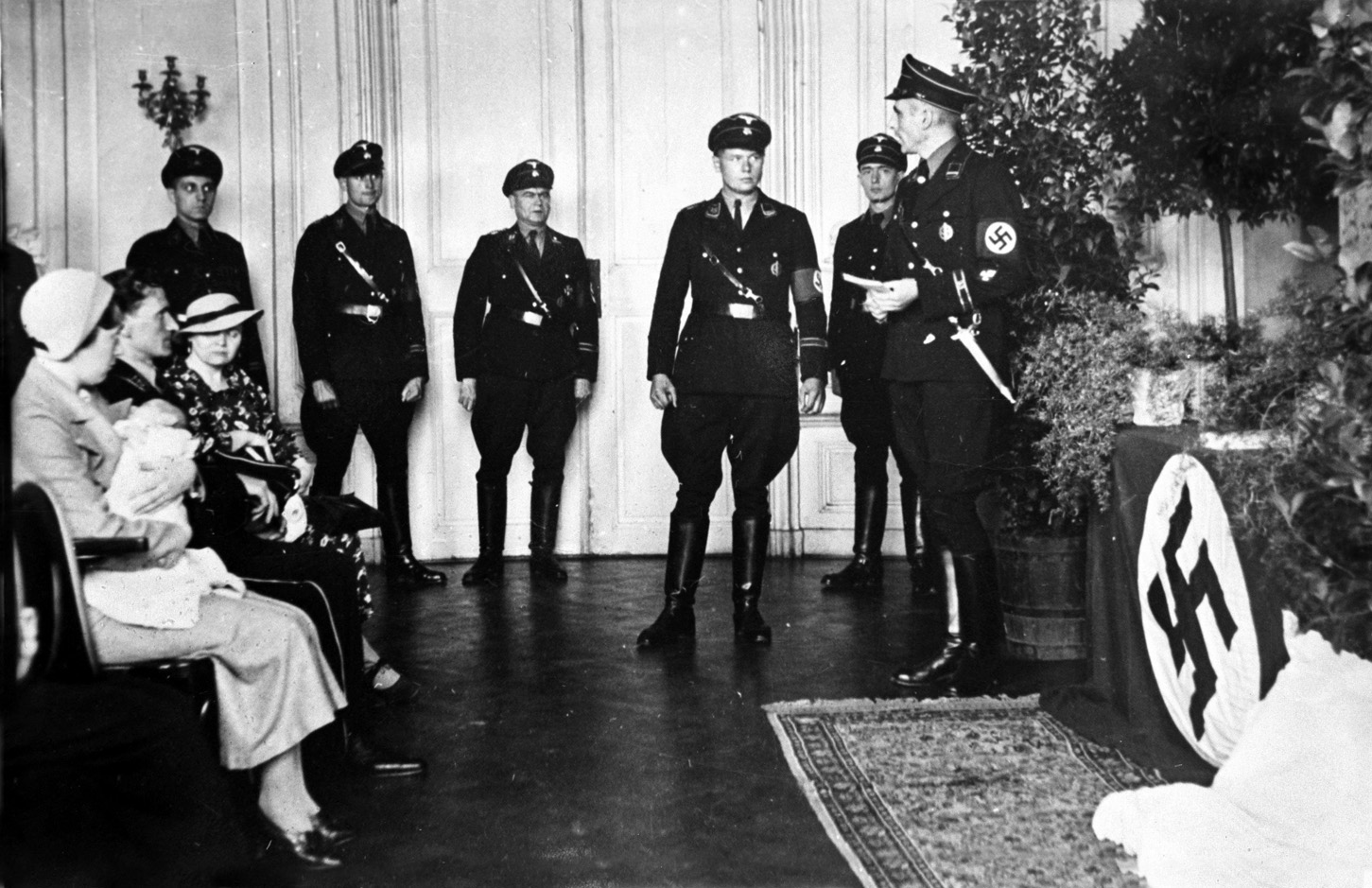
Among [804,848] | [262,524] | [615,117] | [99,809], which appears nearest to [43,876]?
[99,809]

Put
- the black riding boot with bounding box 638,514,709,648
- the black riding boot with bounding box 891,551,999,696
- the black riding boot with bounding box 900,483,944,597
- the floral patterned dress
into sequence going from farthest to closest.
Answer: the black riding boot with bounding box 900,483,944,597
the black riding boot with bounding box 638,514,709,648
the black riding boot with bounding box 891,551,999,696
the floral patterned dress

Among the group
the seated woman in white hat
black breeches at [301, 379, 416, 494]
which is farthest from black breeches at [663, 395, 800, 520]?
the seated woman in white hat

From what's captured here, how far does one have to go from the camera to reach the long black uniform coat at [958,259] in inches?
134

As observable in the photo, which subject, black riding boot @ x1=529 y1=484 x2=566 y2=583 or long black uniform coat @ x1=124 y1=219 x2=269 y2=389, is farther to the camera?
black riding boot @ x1=529 y1=484 x2=566 y2=583

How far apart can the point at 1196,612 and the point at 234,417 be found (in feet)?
7.36

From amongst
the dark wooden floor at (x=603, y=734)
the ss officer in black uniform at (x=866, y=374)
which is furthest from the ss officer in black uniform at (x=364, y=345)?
the ss officer in black uniform at (x=866, y=374)

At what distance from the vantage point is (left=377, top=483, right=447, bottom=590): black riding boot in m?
4.92

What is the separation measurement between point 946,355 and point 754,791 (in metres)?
1.45

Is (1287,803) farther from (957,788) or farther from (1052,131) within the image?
(1052,131)

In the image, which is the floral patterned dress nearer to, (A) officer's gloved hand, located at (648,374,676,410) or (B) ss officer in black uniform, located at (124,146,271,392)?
(B) ss officer in black uniform, located at (124,146,271,392)

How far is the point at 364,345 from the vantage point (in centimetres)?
497

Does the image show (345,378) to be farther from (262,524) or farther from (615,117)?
(262,524)

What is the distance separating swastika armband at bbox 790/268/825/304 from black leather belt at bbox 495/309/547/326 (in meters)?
1.49

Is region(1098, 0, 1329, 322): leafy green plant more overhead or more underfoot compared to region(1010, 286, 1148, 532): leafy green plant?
more overhead
